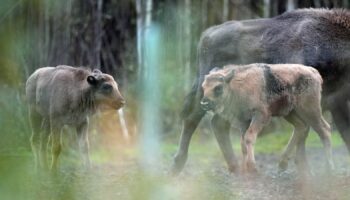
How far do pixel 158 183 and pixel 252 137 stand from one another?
5255 mm

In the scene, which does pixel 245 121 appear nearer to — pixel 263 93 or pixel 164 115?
pixel 263 93

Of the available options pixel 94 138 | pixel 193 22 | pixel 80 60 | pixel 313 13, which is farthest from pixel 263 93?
pixel 193 22

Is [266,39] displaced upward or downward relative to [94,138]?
upward

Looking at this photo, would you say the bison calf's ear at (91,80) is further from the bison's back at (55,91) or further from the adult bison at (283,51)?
the adult bison at (283,51)

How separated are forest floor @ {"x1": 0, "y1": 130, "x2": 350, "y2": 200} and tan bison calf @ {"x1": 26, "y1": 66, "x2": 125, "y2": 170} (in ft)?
1.32

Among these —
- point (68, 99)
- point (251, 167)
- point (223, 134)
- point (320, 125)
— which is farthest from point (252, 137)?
point (68, 99)

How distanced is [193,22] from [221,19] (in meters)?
1.38

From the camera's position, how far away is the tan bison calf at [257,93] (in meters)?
6.99

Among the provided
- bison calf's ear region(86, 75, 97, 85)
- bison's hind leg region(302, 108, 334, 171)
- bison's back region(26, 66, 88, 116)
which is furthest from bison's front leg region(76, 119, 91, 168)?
bison's hind leg region(302, 108, 334, 171)

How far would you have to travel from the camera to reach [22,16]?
129 cm

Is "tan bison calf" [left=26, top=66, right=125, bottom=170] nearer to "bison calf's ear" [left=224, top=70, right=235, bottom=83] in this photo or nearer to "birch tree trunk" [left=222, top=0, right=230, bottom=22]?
"bison calf's ear" [left=224, top=70, right=235, bottom=83]

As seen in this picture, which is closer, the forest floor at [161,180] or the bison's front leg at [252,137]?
the forest floor at [161,180]

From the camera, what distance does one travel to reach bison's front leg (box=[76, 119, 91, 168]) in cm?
794

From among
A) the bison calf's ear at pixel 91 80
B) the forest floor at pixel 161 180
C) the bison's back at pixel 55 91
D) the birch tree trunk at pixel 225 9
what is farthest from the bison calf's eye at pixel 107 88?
the birch tree trunk at pixel 225 9
